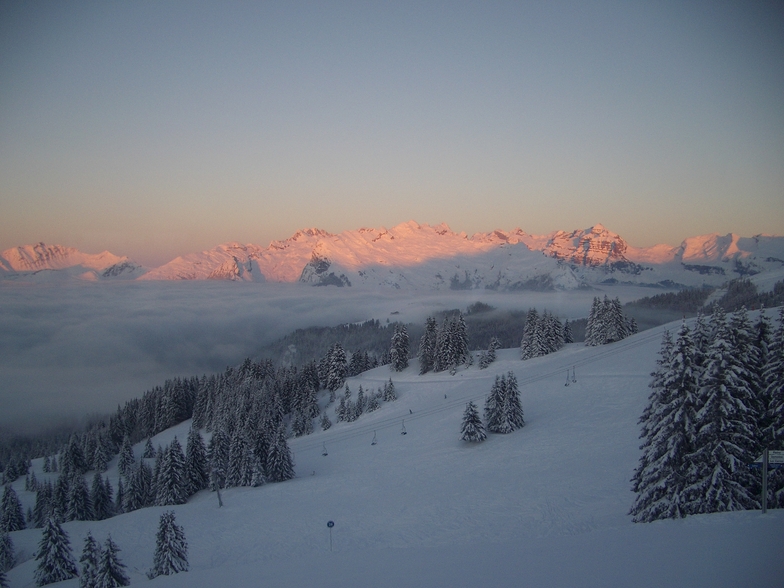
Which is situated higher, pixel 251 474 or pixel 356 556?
pixel 356 556

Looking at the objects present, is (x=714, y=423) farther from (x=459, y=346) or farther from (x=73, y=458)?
(x=73, y=458)

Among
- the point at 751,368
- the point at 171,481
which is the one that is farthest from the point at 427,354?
the point at 751,368

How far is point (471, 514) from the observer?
32.7m

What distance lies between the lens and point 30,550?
48.2m

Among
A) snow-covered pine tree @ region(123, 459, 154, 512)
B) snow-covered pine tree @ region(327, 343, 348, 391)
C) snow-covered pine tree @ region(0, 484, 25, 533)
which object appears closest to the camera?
snow-covered pine tree @ region(0, 484, 25, 533)

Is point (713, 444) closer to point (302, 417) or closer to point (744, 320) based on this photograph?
point (744, 320)

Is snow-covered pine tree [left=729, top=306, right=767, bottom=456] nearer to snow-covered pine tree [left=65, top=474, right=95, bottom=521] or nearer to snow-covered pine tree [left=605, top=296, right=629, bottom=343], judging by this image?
snow-covered pine tree [left=605, top=296, right=629, bottom=343]

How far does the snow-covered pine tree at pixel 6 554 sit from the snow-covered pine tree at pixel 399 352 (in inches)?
2663

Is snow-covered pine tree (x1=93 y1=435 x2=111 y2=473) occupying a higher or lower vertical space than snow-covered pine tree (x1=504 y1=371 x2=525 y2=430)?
lower

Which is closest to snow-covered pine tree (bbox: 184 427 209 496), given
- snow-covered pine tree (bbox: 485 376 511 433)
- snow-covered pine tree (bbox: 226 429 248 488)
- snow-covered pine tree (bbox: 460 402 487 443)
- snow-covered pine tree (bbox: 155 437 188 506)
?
snow-covered pine tree (bbox: 155 437 188 506)

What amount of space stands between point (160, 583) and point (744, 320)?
2730cm

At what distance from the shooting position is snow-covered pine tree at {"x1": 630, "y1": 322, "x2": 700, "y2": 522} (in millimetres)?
20719

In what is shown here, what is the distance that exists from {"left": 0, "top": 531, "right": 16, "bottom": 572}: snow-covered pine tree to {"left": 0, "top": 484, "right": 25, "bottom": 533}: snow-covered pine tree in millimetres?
13999

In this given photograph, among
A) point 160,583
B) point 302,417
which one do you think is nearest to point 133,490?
point 302,417
